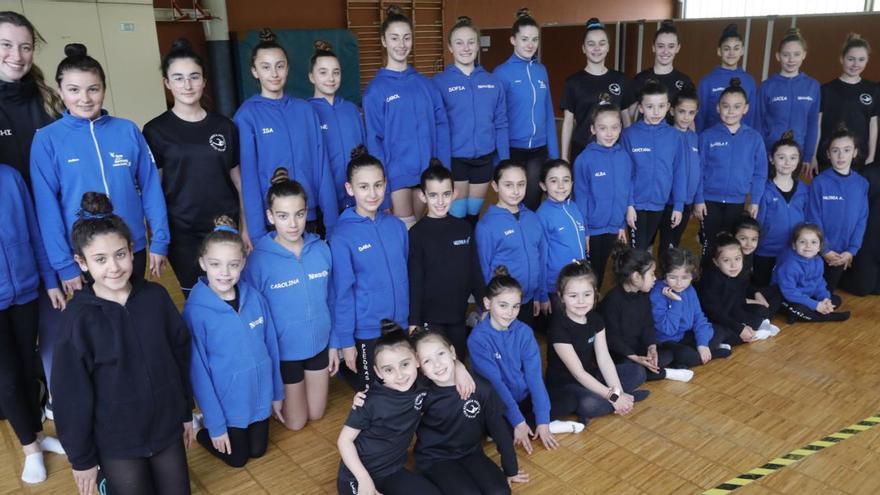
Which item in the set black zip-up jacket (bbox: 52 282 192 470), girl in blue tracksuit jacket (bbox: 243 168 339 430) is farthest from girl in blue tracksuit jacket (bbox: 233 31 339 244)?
black zip-up jacket (bbox: 52 282 192 470)

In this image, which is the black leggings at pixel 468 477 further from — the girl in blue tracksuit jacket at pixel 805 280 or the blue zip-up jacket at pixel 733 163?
the blue zip-up jacket at pixel 733 163

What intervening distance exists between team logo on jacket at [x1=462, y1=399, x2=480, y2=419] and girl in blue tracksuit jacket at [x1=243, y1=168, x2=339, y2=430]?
94 cm

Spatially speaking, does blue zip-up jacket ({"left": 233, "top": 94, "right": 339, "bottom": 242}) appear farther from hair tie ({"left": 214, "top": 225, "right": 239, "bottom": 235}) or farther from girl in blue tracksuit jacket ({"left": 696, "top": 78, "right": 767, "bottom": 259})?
girl in blue tracksuit jacket ({"left": 696, "top": 78, "right": 767, "bottom": 259})

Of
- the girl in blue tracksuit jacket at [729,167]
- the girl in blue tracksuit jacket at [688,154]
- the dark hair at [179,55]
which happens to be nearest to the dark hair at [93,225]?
the dark hair at [179,55]

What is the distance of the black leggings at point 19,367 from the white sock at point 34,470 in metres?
0.07

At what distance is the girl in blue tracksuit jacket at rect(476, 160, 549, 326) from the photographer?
11.5 feet

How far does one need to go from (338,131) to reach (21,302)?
1.83 meters

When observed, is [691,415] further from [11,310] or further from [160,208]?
[11,310]

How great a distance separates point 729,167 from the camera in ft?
14.7

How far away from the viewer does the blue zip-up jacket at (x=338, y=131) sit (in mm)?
3754

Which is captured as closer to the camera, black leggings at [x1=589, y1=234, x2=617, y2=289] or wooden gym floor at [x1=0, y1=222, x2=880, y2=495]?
wooden gym floor at [x1=0, y1=222, x2=880, y2=495]

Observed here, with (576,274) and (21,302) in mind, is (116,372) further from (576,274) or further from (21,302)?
(576,274)

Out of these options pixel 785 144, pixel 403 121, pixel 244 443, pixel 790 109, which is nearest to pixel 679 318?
pixel 785 144

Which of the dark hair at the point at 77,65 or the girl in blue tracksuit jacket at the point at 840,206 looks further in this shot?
the girl in blue tracksuit jacket at the point at 840,206
